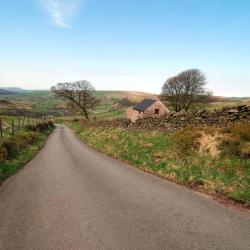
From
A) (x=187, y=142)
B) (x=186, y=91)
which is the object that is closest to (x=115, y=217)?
(x=187, y=142)

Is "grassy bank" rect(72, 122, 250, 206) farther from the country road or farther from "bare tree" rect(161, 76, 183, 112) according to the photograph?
"bare tree" rect(161, 76, 183, 112)

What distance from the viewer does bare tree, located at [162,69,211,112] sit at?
68.8m

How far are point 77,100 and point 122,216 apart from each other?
7627 centimetres

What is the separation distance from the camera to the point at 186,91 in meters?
69.8

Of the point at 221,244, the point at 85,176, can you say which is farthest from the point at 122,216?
the point at 85,176

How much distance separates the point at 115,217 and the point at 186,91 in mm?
65198

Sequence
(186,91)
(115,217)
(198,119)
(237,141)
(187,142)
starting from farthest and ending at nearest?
(186,91)
(198,119)
(187,142)
(237,141)
(115,217)

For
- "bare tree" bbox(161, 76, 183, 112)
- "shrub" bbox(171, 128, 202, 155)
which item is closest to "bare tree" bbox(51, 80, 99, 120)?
"bare tree" bbox(161, 76, 183, 112)

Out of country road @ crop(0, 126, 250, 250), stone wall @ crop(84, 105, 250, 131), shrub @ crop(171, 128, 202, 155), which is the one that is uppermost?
stone wall @ crop(84, 105, 250, 131)

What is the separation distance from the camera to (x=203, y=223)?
273 inches

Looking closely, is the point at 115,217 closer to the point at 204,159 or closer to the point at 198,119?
the point at 204,159

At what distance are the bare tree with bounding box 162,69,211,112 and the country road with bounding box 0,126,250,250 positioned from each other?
58921mm

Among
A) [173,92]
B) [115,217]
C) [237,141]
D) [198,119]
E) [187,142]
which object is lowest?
[115,217]

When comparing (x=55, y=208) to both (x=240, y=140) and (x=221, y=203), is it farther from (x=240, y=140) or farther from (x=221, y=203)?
(x=240, y=140)
